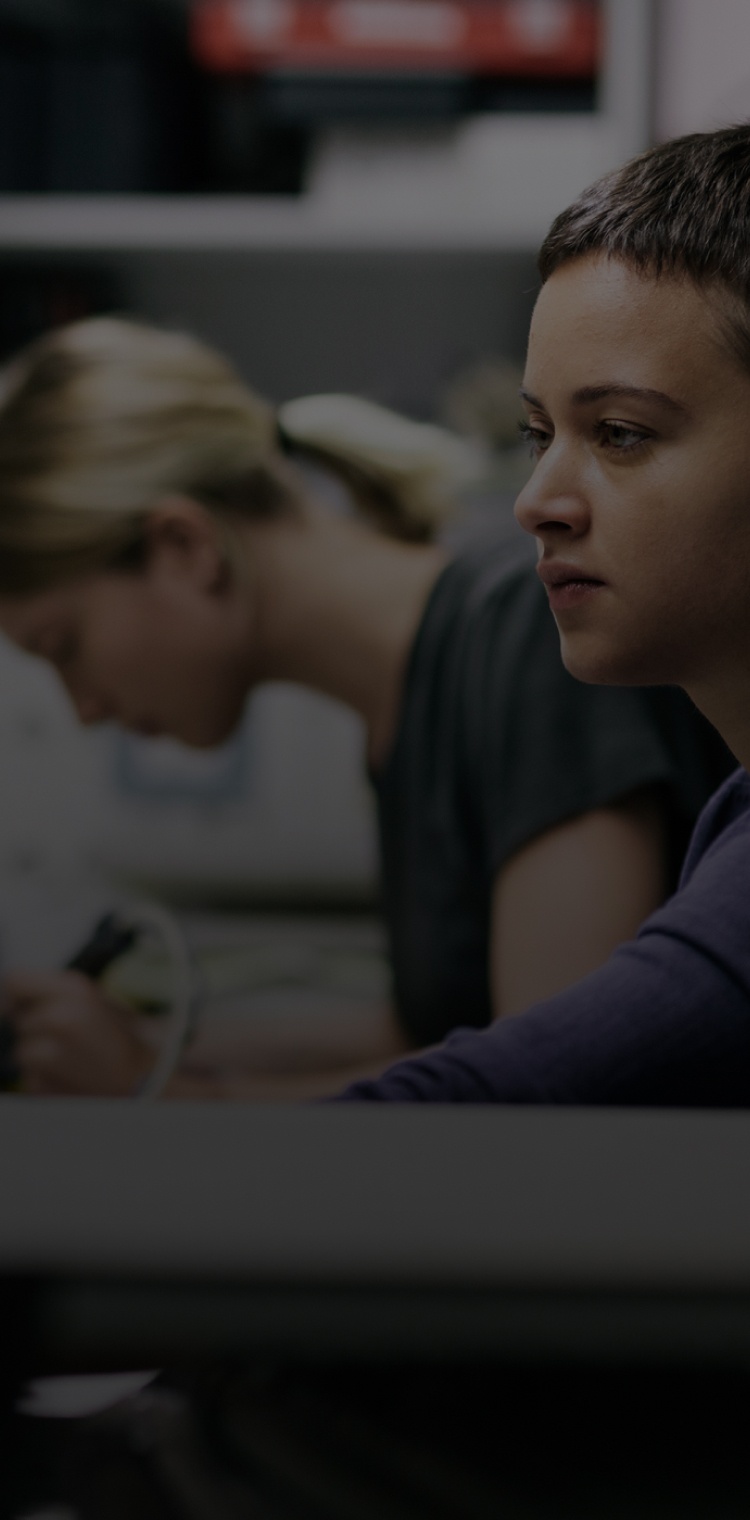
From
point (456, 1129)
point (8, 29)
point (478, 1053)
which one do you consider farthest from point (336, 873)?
point (8, 29)

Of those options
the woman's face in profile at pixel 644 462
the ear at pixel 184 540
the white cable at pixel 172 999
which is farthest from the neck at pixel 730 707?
the ear at pixel 184 540

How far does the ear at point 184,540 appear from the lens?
2.31 feet

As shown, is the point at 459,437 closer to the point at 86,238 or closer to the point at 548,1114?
the point at 86,238

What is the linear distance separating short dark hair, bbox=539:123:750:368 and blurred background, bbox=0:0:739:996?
466 millimetres

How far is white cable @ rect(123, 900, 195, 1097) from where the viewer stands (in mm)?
515

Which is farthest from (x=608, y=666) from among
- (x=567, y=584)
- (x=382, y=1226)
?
(x=382, y=1226)

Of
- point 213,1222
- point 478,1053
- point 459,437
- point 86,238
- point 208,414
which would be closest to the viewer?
point 213,1222

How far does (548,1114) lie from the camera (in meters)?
0.28

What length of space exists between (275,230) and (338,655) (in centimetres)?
44

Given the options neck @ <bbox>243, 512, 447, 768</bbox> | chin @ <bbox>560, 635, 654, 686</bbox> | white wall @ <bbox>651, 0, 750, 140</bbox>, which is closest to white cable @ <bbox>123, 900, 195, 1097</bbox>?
neck @ <bbox>243, 512, 447, 768</bbox>

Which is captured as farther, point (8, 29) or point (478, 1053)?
point (8, 29)

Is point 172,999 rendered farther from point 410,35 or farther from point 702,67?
point 410,35

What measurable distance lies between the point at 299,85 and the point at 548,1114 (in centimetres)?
94

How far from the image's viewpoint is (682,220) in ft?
1.05
